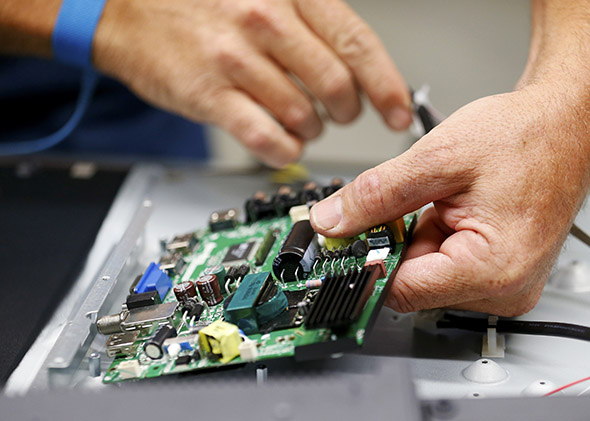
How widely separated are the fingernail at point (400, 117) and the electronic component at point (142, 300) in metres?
0.93

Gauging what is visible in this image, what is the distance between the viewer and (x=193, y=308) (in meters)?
1.12

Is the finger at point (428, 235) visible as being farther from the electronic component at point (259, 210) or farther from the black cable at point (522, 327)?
the electronic component at point (259, 210)

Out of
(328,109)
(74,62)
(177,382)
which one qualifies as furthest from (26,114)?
(177,382)

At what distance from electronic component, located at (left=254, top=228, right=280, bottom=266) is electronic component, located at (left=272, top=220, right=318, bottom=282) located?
0.11 metres

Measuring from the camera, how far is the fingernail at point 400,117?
1823 mm

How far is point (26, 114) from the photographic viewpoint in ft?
7.00

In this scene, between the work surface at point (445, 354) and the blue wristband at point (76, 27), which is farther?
the blue wristband at point (76, 27)

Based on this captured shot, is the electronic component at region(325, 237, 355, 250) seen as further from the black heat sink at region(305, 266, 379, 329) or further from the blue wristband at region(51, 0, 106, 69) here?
the blue wristband at region(51, 0, 106, 69)

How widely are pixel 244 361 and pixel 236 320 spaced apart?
0.07m

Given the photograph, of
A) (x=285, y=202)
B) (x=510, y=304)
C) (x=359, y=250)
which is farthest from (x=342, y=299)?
(x=285, y=202)

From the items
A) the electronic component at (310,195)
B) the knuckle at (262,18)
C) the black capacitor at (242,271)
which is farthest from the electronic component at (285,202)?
the knuckle at (262,18)

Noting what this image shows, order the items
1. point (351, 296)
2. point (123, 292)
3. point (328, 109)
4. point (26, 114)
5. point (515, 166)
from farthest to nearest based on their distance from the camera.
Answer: point (26, 114), point (328, 109), point (123, 292), point (515, 166), point (351, 296)

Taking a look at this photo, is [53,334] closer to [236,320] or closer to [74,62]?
[236,320]

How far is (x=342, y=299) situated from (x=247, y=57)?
0.95 metres
